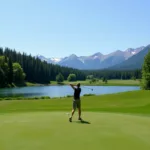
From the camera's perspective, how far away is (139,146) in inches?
508

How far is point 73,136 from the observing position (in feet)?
47.2

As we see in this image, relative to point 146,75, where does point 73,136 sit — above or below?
below

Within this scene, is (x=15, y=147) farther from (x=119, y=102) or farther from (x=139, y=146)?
(x=119, y=102)

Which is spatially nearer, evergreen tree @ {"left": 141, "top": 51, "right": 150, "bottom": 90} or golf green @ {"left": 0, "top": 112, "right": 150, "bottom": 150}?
golf green @ {"left": 0, "top": 112, "right": 150, "bottom": 150}

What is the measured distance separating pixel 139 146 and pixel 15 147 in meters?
5.40

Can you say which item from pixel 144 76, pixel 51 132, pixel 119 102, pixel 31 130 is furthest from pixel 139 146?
pixel 144 76

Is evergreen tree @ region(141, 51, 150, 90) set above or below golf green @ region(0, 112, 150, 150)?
above

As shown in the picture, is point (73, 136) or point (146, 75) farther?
point (146, 75)

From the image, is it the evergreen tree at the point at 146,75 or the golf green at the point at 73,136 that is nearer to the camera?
the golf green at the point at 73,136

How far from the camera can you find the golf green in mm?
12750

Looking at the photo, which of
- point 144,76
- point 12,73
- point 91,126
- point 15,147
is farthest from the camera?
point 12,73

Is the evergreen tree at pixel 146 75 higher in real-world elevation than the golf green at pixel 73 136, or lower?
higher

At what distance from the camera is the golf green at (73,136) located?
12750mm

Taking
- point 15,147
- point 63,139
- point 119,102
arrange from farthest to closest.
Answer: point 119,102 → point 63,139 → point 15,147
